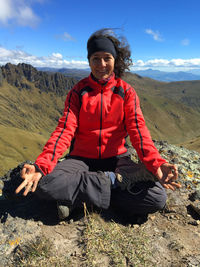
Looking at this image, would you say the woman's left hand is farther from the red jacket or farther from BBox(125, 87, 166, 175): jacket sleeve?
the red jacket

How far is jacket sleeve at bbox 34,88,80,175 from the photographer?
5.40 metres

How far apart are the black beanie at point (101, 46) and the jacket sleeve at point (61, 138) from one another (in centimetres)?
141

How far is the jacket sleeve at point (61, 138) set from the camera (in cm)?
540

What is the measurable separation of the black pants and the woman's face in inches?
121

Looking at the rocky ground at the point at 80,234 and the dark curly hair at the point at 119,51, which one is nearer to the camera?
the rocky ground at the point at 80,234

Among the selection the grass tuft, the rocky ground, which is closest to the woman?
the rocky ground

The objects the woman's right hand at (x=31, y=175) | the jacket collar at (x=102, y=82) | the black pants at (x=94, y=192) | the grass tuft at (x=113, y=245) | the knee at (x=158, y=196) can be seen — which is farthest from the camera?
the jacket collar at (x=102, y=82)

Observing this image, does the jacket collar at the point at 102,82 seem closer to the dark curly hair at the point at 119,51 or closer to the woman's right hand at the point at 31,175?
the dark curly hair at the point at 119,51

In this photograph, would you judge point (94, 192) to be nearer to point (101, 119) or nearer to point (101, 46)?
point (101, 119)

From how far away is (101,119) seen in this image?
6.76 metres

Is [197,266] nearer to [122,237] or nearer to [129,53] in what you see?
[122,237]

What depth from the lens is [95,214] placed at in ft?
18.8

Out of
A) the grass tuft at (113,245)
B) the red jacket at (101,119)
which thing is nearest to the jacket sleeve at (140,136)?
the red jacket at (101,119)

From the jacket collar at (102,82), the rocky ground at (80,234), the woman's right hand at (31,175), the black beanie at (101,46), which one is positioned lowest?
the rocky ground at (80,234)
